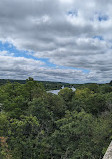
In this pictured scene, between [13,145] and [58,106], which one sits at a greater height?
[58,106]

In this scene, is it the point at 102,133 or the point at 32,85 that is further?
the point at 32,85

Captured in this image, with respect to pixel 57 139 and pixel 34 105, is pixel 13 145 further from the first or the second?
pixel 34 105

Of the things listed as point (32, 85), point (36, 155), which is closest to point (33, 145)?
point (36, 155)

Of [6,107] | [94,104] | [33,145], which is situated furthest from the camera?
[94,104]

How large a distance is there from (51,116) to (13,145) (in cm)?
817

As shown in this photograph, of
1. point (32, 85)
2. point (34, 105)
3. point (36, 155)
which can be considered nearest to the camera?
point (36, 155)

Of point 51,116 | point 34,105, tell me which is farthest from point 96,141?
point 34,105

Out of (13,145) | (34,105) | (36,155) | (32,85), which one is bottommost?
(36,155)

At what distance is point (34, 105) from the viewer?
23.0 meters

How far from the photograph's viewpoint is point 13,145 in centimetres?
1714

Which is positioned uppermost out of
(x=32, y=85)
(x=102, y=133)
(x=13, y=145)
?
(x=32, y=85)

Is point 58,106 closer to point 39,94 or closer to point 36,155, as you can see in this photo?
point 39,94

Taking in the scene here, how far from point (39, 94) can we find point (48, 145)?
11907mm

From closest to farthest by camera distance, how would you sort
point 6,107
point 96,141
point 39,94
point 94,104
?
point 96,141 < point 6,107 < point 39,94 < point 94,104
